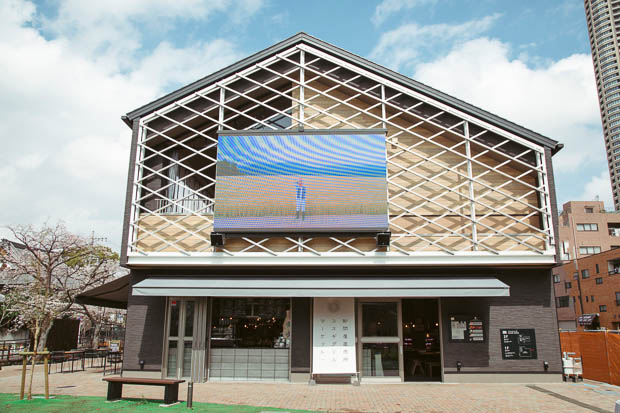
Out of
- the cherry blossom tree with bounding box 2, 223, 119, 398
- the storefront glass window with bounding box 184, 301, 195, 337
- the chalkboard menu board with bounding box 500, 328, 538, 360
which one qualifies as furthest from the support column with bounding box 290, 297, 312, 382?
the cherry blossom tree with bounding box 2, 223, 119, 398

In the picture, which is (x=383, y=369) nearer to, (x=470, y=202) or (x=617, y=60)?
(x=470, y=202)

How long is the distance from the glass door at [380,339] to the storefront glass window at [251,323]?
2.36 m

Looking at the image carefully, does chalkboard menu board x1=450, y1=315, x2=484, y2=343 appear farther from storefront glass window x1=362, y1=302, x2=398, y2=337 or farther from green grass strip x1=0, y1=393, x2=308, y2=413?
green grass strip x1=0, y1=393, x2=308, y2=413

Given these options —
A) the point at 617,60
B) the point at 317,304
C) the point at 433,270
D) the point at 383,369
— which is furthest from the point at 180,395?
the point at 617,60

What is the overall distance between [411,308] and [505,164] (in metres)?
6.09

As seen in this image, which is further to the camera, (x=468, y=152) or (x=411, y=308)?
(x=411, y=308)

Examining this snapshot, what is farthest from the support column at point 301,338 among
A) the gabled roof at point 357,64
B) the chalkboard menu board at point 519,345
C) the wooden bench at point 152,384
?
the gabled roof at point 357,64

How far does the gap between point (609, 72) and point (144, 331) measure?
485 feet

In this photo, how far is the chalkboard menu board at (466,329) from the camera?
14.2 meters

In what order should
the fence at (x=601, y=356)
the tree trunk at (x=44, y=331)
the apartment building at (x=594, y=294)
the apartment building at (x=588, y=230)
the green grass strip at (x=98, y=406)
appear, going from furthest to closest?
the apartment building at (x=588, y=230)
the apartment building at (x=594, y=294)
the tree trunk at (x=44, y=331)
the fence at (x=601, y=356)
the green grass strip at (x=98, y=406)

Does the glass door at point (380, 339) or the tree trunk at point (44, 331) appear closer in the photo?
the glass door at point (380, 339)

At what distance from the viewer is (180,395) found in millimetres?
11812

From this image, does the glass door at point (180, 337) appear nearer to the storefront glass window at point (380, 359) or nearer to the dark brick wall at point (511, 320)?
the storefront glass window at point (380, 359)

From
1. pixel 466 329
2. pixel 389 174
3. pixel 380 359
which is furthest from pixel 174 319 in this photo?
pixel 466 329
